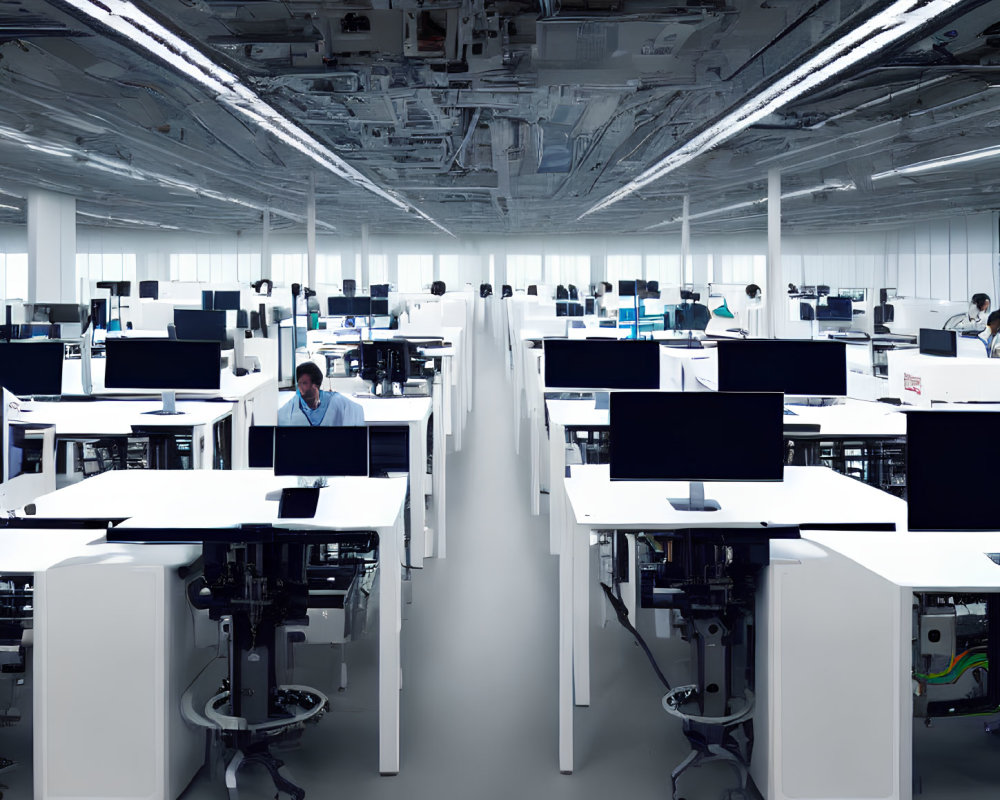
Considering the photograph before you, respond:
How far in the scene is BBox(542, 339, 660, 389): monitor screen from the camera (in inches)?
224

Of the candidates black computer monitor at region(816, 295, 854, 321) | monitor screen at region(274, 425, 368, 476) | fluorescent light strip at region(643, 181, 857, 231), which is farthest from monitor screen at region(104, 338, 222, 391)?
fluorescent light strip at region(643, 181, 857, 231)

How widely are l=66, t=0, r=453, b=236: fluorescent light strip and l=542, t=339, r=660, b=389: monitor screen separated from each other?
274 centimetres

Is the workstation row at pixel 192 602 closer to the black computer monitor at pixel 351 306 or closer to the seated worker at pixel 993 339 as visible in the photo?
the seated worker at pixel 993 339

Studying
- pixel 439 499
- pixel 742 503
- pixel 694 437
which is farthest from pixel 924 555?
pixel 439 499

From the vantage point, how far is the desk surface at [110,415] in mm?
5758

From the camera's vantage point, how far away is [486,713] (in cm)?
382

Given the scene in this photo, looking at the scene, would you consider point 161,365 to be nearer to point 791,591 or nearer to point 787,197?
point 791,591

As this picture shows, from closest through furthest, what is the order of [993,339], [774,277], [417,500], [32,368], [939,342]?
[417,500] → [32,368] → [939,342] → [993,339] → [774,277]

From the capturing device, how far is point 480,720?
3.76 meters

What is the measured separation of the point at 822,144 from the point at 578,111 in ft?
10.6

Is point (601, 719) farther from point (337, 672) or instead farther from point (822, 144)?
point (822, 144)

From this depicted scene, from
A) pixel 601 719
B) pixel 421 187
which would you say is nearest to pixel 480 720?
pixel 601 719

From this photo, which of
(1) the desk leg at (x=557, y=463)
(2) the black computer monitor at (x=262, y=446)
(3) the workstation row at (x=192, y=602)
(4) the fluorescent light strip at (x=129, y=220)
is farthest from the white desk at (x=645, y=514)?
(4) the fluorescent light strip at (x=129, y=220)

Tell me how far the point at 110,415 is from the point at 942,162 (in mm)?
10015
